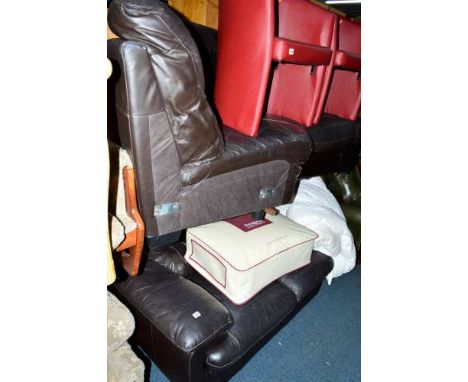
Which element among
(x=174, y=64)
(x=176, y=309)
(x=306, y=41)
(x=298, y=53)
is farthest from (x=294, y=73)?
(x=176, y=309)

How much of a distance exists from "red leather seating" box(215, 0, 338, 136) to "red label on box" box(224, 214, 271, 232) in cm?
45

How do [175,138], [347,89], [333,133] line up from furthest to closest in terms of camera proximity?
[347,89], [333,133], [175,138]

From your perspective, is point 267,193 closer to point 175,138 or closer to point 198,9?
point 175,138

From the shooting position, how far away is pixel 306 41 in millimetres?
1518

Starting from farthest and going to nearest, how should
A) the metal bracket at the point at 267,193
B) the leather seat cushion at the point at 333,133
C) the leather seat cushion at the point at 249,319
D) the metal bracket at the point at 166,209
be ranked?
the leather seat cushion at the point at 333,133 → the metal bracket at the point at 267,193 → the leather seat cushion at the point at 249,319 → the metal bracket at the point at 166,209

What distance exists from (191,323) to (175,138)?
0.61m

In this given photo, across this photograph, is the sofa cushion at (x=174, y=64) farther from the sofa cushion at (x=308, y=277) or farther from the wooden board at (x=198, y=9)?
the wooden board at (x=198, y=9)

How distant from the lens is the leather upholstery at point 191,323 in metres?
0.99

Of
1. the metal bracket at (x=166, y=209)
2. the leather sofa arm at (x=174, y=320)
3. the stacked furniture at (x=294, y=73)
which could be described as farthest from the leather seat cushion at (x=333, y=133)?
the leather sofa arm at (x=174, y=320)

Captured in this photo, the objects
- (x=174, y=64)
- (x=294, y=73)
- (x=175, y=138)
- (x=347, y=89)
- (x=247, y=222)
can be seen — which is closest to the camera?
(x=174, y=64)

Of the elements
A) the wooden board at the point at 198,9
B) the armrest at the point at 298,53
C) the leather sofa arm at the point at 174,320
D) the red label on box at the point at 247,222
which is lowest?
the leather sofa arm at the point at 174,320

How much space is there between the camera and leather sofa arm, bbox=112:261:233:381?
3.20 ft

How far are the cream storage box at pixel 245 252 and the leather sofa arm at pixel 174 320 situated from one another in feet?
0.56
